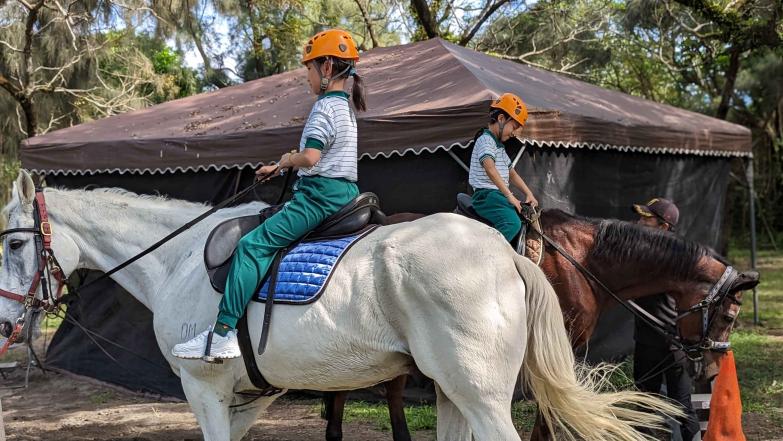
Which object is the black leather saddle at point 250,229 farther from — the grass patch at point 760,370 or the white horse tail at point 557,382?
the grass patch at point 760,370

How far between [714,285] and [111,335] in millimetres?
6040

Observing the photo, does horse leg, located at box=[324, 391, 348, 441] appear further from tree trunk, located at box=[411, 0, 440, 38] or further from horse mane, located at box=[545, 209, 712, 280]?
tree trunk, located at box=[411, 0, 440, 38]

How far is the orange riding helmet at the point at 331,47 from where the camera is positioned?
11.6 ft

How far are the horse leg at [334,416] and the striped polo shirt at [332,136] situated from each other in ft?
6.74

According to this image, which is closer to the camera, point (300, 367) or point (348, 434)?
point (300, 367)

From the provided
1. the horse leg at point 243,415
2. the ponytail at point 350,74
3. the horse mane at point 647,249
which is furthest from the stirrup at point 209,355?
the horse mane at point 647,249

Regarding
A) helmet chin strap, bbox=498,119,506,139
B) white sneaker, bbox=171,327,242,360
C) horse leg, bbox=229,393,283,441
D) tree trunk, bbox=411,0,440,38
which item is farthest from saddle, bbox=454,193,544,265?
tree trunk, bbox=411,0,440,38

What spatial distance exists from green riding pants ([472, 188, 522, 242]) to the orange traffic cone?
59.5 inches

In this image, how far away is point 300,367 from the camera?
11.4 ft

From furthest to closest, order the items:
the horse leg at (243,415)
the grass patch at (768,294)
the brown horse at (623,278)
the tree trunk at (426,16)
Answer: the tree trunk at (426,16), the grass patch at (768,294), the brown horse at (623,278), the horse leg at (243,415)

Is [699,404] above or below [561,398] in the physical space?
below

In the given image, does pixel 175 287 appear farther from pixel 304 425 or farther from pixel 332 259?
pixel 304 425

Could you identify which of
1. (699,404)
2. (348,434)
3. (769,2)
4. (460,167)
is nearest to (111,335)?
(348,434)

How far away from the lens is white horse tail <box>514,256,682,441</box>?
334cm
